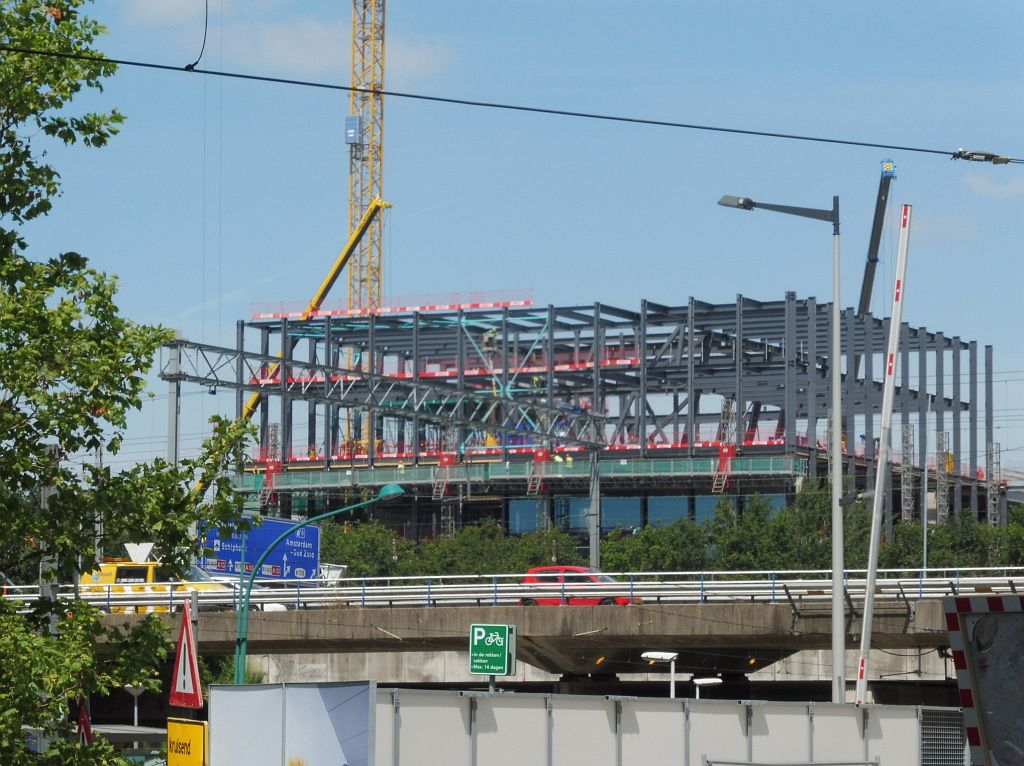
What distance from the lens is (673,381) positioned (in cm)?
10206

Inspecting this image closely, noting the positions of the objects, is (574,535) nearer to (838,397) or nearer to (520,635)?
(520,635)

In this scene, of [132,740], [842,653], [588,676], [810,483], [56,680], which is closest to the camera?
[56,680]

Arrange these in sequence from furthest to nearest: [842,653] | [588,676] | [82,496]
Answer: [588,676] < [842,653] < [82,496]

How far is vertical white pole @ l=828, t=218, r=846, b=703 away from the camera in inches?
1146

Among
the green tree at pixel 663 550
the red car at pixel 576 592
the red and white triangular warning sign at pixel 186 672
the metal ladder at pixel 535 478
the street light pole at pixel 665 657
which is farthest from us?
the metal ladder at pixel 535 478

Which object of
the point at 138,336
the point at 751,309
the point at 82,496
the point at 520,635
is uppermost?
the point at 751,309

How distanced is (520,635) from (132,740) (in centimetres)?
922

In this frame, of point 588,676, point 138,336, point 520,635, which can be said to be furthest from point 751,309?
point 138,336

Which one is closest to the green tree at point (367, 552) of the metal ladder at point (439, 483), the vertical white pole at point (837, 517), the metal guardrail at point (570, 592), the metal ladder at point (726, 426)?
the metal ladder at point (439, 483)

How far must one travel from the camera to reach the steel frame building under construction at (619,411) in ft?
312

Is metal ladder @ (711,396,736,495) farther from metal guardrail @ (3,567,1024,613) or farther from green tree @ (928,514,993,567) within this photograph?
metal guardrail @ (3,567,1024,613)

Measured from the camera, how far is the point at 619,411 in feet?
341

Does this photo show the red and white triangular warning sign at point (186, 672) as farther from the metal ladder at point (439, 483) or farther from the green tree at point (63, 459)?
the metal ladder at point (439, 483)

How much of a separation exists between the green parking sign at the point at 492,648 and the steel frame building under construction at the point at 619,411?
53.6m
